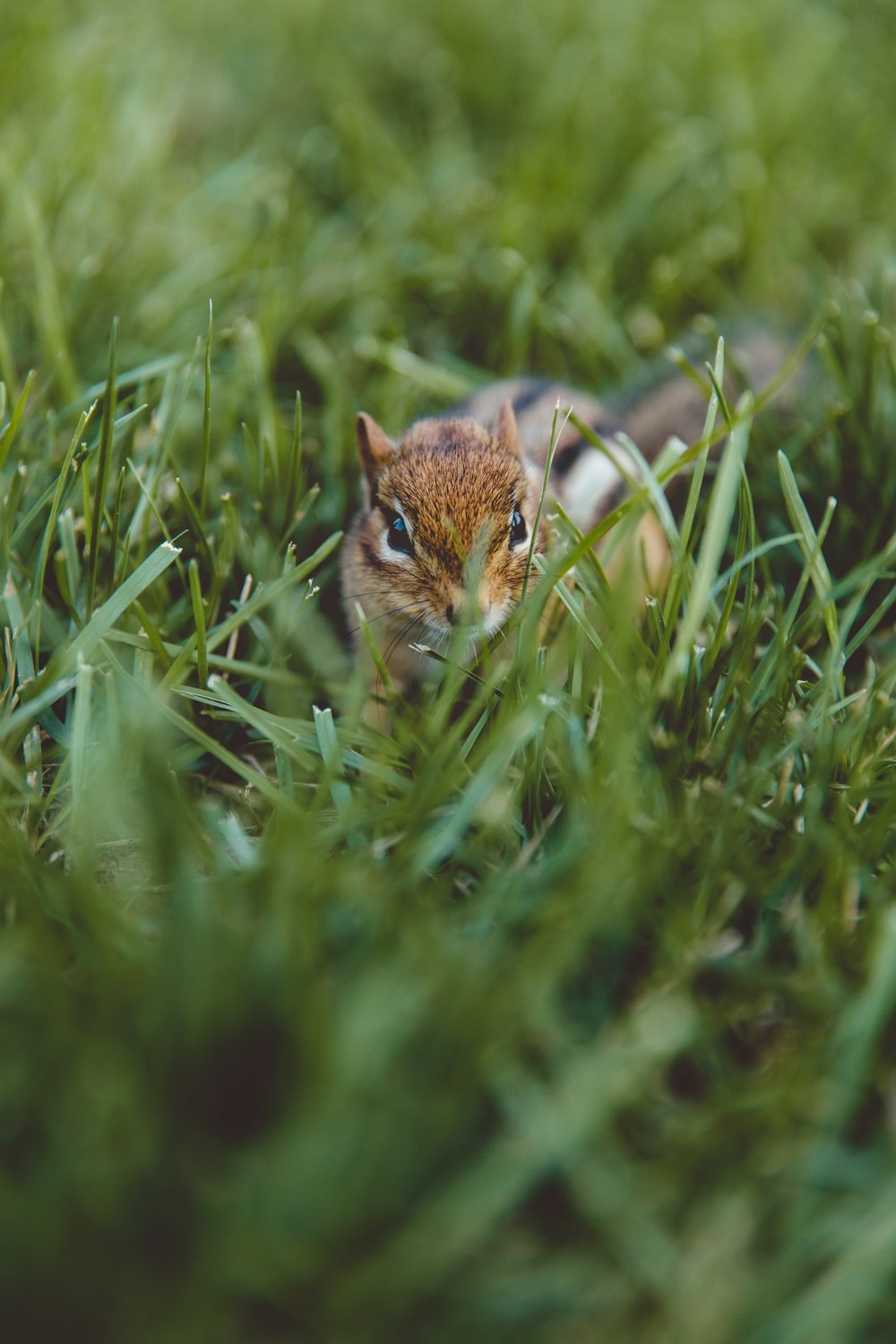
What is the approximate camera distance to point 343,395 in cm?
325

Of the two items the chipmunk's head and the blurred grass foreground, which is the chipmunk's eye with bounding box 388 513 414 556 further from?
the blurred grass foreground

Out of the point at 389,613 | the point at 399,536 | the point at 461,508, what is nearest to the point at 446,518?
the point at 461,508

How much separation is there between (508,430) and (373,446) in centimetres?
37

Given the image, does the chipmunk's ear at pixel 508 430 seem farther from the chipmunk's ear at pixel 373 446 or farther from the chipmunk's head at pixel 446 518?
the chipmunk's ear at pixel 373 446

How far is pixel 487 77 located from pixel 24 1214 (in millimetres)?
5041

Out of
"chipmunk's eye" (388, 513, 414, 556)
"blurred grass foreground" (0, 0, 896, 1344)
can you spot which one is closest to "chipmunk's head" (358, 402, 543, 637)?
"chipmunk's eye" (388, 513, 414, 556)

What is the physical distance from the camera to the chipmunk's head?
8.27 ft

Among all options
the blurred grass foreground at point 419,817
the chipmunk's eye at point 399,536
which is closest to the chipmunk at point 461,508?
the chipmunk's eye at point 399,536

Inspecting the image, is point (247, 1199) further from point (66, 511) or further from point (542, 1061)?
point (66, 511)

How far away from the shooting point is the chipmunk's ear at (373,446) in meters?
2.77

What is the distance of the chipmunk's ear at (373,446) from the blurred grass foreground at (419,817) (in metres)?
0.23

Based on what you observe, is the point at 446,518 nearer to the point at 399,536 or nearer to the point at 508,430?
the point at 399,536

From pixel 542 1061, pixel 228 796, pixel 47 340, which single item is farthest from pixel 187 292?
pixel 542 1061

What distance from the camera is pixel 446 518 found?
101 inches
